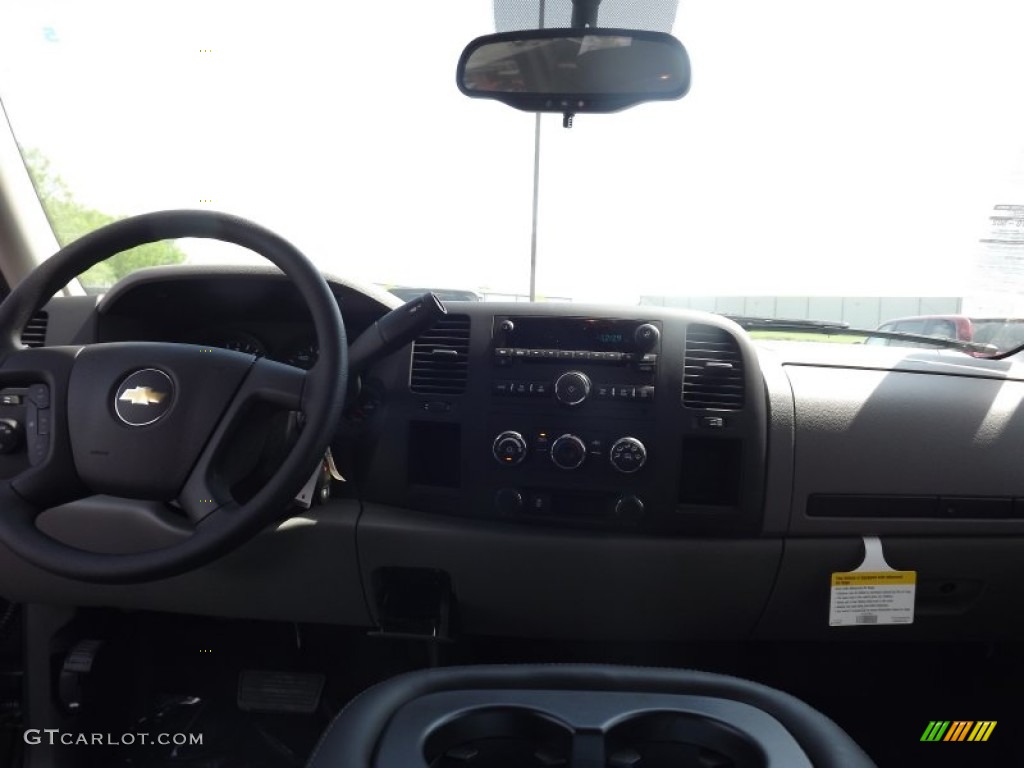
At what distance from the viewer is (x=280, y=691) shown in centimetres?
254

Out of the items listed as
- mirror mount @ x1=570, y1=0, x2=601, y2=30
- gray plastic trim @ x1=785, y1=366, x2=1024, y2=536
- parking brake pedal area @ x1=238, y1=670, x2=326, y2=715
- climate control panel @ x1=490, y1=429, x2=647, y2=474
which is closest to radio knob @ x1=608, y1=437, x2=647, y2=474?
climate control panel @ x1=490, y1=429, x2=647, y2=474

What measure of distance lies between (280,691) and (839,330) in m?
1.96

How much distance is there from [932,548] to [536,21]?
1.73m

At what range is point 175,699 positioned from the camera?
2648mm

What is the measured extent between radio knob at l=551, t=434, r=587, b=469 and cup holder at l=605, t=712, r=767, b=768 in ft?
2.66

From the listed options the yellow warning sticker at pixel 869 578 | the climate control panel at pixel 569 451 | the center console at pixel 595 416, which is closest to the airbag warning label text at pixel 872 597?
the yellow warning sticker at pixel 869 578

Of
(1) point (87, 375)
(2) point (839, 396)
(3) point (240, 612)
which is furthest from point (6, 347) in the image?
(2) point (839, 396)

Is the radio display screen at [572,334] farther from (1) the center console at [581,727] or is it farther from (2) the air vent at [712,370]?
(1) the center console at [581,727]

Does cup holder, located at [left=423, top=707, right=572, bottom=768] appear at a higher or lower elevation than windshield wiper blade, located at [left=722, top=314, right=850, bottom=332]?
lower

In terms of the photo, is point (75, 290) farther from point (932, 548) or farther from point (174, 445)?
point (932, 548)

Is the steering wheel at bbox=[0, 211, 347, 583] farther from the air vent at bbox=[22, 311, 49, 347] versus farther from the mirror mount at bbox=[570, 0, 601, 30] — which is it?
the mirror mount at bbox=[570, 0, 601, 30]

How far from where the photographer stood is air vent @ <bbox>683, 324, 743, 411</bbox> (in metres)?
2.12

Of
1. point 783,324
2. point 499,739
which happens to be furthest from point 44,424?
point 783,324

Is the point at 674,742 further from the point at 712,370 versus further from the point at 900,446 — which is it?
the point at 900,446
